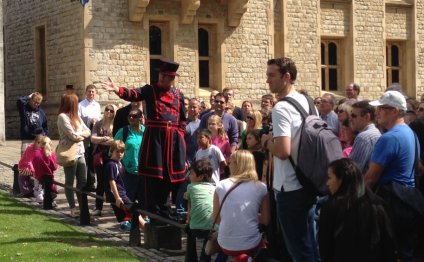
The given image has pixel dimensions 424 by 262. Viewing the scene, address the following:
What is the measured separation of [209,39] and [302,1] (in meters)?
4.10

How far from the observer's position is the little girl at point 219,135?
34.2 feet

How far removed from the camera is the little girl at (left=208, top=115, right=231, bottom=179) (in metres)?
10.4

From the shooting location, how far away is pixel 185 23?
926 inches

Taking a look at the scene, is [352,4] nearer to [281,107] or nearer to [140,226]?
[140,226]

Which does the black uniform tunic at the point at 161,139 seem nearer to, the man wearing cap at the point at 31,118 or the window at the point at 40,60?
the man wearing cap at the point at 31,118

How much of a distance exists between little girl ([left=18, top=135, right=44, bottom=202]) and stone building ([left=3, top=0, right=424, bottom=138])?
30.1 feet

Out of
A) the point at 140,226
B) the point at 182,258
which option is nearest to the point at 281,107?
the point at 182,258

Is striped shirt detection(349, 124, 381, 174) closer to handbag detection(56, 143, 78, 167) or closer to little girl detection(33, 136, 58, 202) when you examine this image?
handbag detection(56, 143, 78, 167)

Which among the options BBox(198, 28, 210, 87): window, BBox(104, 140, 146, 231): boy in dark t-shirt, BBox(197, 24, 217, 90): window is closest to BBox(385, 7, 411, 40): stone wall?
BBox(197, 24, 217, 90): window

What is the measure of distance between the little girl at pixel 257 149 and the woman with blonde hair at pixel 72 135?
328 cm

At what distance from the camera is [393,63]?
97.2 ft

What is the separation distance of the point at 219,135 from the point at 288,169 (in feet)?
15.4

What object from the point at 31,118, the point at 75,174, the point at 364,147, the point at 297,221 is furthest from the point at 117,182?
the point at 297,221

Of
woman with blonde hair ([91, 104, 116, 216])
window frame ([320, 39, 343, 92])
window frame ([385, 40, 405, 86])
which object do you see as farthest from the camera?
window frame ([385, 40, 405, 86])
